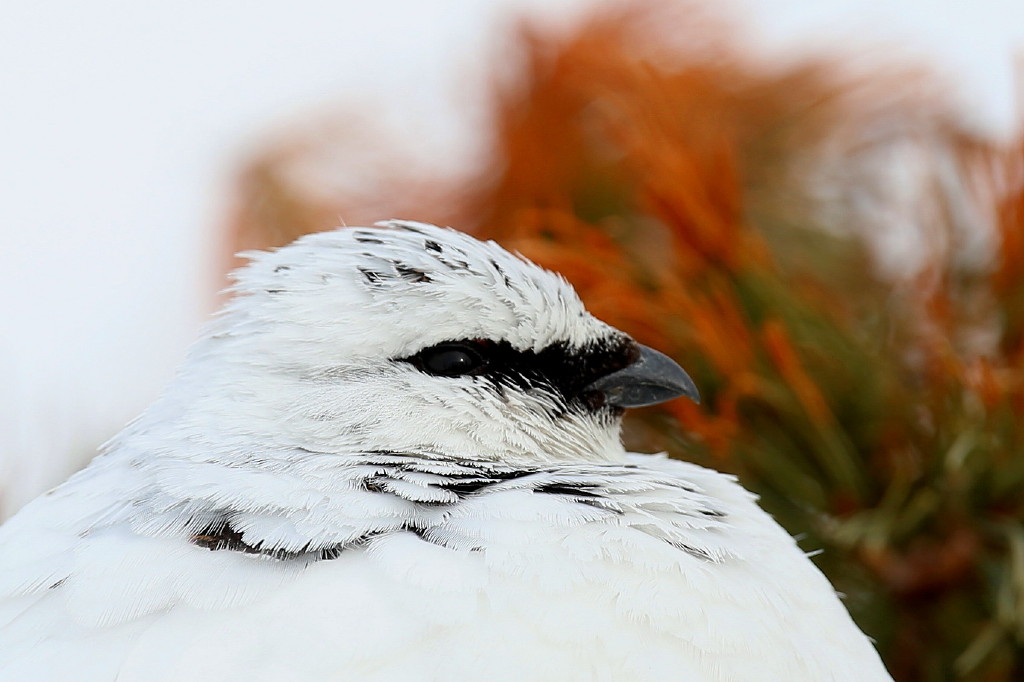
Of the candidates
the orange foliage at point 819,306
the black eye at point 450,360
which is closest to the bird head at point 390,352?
the black eye at point 450,360

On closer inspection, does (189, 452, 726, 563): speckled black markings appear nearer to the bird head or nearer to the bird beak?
the bird head

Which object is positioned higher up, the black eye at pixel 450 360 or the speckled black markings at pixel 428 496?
the black eye at pixel 450 360

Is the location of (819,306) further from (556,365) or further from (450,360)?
(450,360)

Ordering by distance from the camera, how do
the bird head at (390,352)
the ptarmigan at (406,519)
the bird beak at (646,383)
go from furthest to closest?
the bird beak at (646,383) → the bird head at (390,352) → the ptarmigan at (406,519)

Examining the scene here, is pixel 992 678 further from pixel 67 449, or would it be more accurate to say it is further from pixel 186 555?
pixel 67 449

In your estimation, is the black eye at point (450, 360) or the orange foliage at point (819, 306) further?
the orange foliage at point (819, 306)

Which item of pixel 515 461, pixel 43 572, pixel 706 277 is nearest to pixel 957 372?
pixel 706 277

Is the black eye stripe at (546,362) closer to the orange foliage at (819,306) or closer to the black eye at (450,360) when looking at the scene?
the black eye at (450,360)

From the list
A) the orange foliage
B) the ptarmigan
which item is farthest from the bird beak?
the orange foliage

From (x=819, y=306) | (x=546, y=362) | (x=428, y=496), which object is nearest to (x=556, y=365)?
(x=546, y=362)
